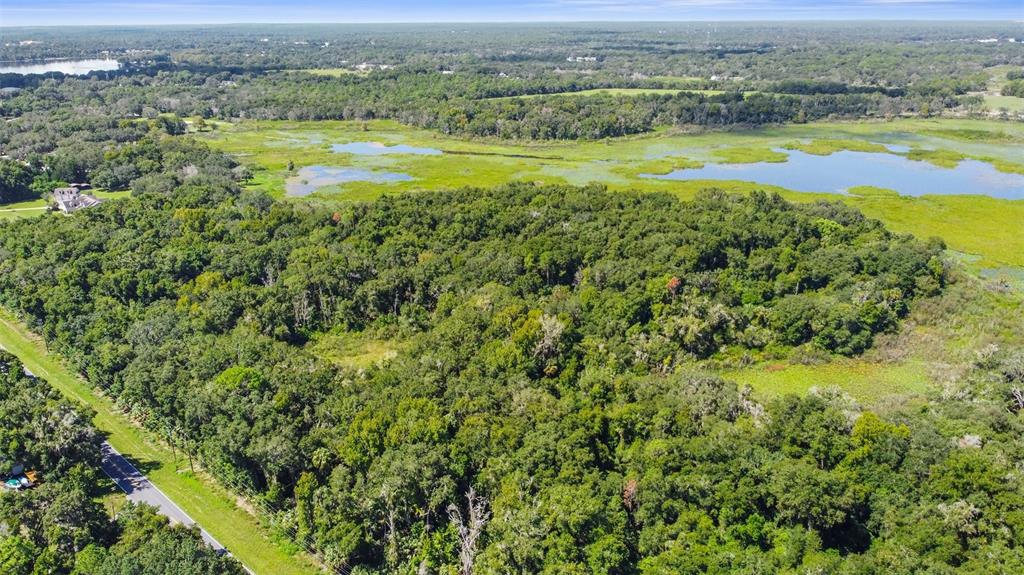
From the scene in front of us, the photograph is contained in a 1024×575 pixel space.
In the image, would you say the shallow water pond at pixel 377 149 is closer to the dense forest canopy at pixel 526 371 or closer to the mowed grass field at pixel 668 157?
the mowed grass field at pixel 668 157

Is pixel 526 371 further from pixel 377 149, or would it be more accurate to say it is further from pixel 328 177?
pixel 377 149

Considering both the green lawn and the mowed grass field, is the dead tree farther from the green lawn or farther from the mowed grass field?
the mowed grass field

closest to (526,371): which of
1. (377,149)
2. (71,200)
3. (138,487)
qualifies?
(138,487)

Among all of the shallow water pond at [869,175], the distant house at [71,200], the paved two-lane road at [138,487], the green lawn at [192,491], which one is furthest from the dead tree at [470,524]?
the shallow water pond at [869,175]

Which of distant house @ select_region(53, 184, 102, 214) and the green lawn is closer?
the green lawn

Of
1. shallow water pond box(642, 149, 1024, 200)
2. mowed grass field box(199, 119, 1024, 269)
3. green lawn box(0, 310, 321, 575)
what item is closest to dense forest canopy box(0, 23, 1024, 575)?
green lawn box(0, 310, 321, 575)

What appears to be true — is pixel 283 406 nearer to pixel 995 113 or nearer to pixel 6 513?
pixel 6 513

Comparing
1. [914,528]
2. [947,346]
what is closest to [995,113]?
[947,346]
